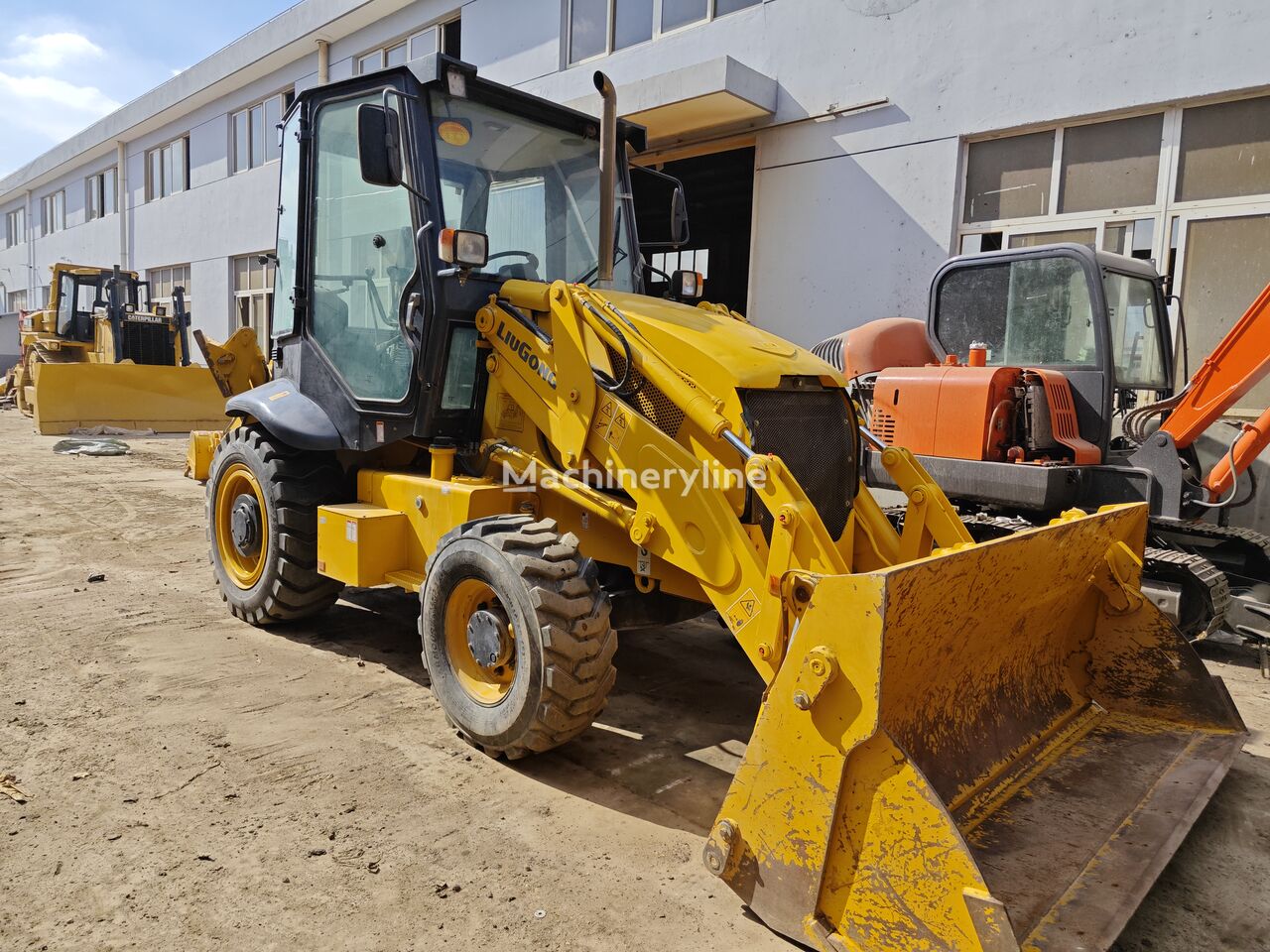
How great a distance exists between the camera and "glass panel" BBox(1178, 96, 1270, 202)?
732cm

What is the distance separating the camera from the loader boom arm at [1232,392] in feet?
18.5

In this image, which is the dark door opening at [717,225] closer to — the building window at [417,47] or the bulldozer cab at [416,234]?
the building window at [417,47]

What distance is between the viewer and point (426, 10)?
48.2 ft

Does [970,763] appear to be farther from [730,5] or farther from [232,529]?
[730,5]

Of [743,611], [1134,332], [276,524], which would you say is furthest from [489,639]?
[1134,332]

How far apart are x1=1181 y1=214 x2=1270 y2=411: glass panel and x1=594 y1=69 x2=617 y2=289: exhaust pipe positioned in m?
5.80

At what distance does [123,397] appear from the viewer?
16.2 metres

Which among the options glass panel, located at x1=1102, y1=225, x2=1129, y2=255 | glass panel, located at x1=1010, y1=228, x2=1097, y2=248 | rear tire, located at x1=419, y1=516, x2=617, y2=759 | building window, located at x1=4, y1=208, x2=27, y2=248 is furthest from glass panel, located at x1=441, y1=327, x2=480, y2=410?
building window, located at x1=4, y1=208, x2=27, y2=248

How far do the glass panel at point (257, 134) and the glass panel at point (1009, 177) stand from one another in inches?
636

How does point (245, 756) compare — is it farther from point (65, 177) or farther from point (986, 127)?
point (65, 177)

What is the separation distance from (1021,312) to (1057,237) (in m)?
2.89

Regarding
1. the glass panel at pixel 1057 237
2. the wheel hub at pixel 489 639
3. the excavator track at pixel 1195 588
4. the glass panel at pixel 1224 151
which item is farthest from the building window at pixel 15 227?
the excavator track at pixel 1195 588

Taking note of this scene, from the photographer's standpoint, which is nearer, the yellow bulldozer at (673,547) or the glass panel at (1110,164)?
the yellow bulldozer at (673,547)

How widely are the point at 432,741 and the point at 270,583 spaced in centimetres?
179
